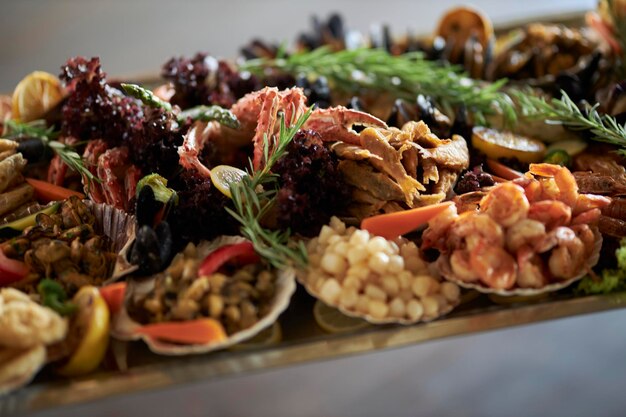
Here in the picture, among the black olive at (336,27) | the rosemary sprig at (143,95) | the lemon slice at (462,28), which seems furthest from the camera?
the black olive at (336,27)

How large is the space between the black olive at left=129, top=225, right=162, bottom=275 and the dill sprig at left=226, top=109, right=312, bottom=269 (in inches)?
8.8

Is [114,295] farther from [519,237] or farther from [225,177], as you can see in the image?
[519,237]

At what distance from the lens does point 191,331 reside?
159 cm

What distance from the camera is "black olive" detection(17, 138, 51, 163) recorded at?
92.7 inches

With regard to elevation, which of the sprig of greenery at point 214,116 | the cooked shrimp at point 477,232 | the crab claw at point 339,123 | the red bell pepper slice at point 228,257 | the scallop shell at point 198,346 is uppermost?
the sprig of greenery at point 214,116

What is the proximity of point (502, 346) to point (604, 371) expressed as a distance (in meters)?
1.02

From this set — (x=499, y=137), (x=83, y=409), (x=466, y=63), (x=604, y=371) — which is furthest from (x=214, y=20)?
(x=83, y=409)

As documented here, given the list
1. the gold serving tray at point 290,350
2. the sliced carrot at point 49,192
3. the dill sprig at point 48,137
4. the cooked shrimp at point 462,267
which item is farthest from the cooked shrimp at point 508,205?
the sliced carrot at point 49,192

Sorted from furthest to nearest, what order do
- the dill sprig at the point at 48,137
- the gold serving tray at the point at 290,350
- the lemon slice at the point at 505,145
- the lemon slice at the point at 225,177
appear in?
the lemon slice at the point at 505,145, the dill sprig at the point at 48,137, the lemon slice at the point at 225,177, the gold serving tray at the point at 290,350

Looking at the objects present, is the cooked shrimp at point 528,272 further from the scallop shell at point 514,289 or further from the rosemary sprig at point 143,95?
the rosemary sprig at point 143,95

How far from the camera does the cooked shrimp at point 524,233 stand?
5.63 feet

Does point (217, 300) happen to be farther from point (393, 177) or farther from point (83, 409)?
point (393, 177)

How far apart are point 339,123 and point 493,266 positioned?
0.66m

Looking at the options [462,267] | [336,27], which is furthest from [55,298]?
[336,27]
